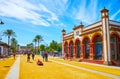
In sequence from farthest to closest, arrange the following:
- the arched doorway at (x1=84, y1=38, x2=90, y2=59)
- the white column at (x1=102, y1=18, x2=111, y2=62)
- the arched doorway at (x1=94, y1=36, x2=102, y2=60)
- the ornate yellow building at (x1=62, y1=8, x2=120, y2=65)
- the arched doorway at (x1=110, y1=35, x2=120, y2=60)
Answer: the arched doorway at (x1=84, y1=38, x2=90, y2=59) < the arched doorway at (x1=94, y1=36, x2=102, y2=60) < the arched doorway at (x1=110, y1=35, x2=120, y2=60) < the ornate yellow building at (x1=62, y1=8, x2=120, y2=65) < the white column at (x1=102, y1=18, x2=111, y2=62)

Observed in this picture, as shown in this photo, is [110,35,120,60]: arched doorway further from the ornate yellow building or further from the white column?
the white column

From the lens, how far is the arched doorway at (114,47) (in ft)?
83.1

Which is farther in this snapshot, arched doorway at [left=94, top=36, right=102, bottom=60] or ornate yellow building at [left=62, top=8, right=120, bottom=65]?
arched doorway at [left=94, top=36, right=102, bottom=60]

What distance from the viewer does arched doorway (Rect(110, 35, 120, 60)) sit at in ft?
83.1

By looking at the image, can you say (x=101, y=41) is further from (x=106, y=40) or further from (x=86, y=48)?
(x=86, y=48)

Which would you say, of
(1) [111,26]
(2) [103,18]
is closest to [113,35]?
(1) [111,26]

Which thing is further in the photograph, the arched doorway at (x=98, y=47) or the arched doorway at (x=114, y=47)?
the arched doorway at (x=98, y=47)

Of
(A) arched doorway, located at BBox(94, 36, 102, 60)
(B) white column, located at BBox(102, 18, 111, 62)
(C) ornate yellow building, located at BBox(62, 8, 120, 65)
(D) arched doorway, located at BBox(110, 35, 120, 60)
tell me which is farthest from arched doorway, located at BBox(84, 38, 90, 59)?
(B) white column, located at BBox(102, 18, 111, 62)

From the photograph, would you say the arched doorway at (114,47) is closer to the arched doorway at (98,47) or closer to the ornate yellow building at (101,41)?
the ornate yellow building at (101,41)

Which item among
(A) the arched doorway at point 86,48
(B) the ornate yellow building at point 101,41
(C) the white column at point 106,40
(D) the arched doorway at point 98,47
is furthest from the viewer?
(A) the arched doorway at point 86,48

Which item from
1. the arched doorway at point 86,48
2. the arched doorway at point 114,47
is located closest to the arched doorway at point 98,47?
the arched doorway at point 114,47

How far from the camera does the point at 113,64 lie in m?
23.5

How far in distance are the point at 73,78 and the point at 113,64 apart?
43.8 feet

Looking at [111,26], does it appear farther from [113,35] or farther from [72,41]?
[72,41]
